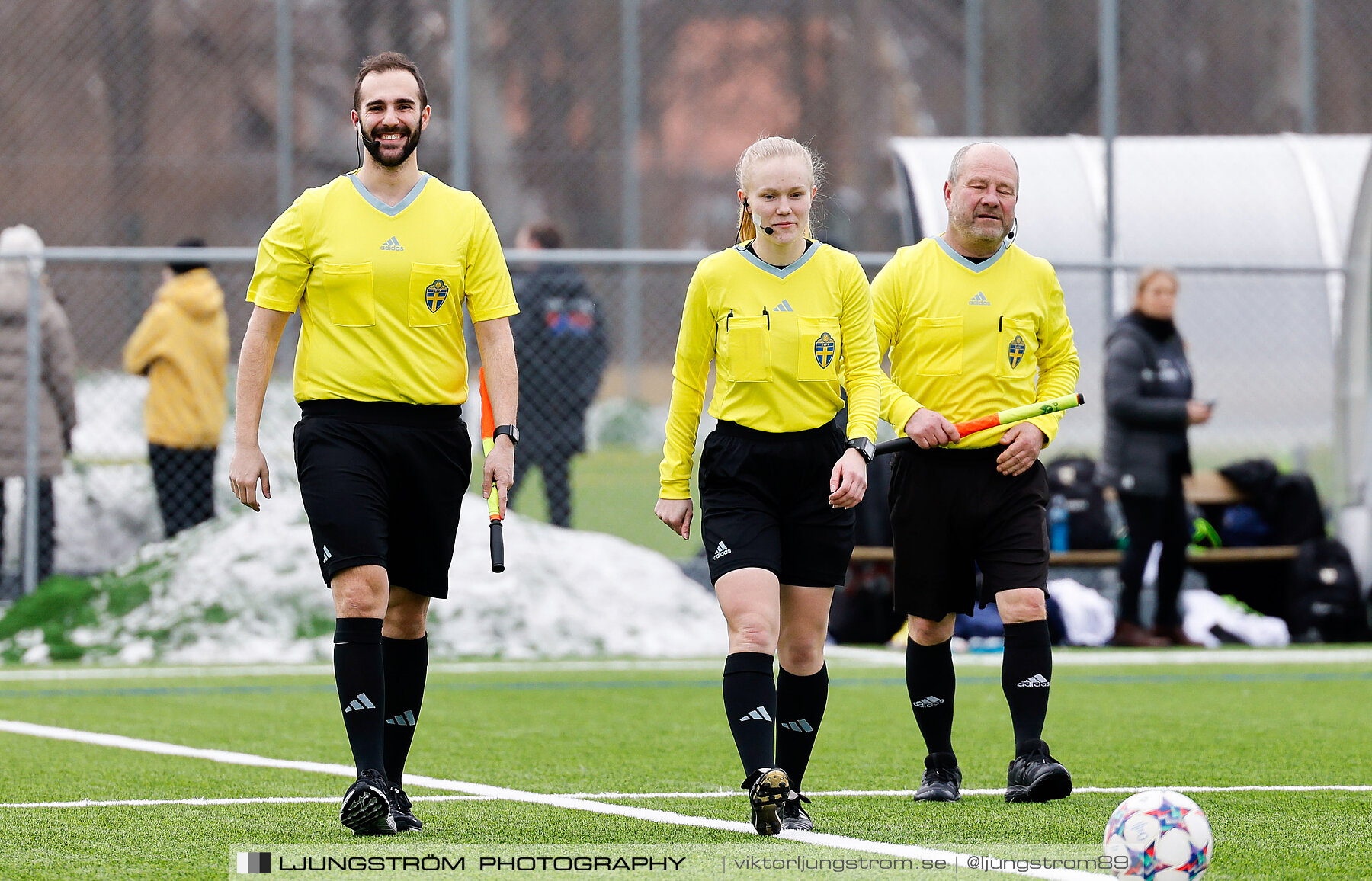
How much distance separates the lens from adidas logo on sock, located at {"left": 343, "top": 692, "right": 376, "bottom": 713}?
16.1ft

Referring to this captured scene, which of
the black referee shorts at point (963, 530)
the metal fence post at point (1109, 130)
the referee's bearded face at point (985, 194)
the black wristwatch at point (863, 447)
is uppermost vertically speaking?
the metal fence post at point (1109, 130)

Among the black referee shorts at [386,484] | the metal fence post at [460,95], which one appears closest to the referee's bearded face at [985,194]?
the black referee shorts at [386,484]

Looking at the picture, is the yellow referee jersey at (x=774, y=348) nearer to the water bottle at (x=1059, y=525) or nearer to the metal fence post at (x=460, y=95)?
the water bottle at (x=1059, y=525)

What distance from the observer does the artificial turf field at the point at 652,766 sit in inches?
185

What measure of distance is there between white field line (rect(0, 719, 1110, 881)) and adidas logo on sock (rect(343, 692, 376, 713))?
74 cm

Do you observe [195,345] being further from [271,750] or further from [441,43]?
[441,43]

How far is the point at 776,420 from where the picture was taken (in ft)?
16.8

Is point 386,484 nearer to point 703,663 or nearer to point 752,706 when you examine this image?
point 752,706

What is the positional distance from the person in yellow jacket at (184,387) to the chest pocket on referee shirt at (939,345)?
655 cm

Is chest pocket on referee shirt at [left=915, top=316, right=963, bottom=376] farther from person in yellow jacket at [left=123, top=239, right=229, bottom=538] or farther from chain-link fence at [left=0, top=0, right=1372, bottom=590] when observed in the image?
chain-link fence at [left=0, top=0, right=1372, bottom=590]

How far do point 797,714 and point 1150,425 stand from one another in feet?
19.0

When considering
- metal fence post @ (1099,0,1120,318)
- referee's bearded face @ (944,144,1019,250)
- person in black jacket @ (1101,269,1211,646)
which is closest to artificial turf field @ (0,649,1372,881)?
person in black jacket @ (1101,269,1211,646)

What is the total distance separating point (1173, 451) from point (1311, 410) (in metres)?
3.17

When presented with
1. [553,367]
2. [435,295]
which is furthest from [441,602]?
[435,295]
